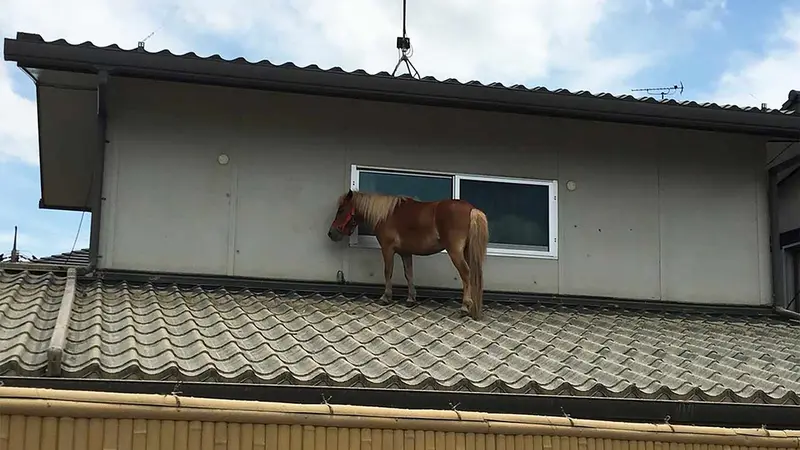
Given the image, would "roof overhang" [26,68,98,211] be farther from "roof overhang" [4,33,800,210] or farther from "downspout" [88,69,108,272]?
"downspout" [88,69,108,272]

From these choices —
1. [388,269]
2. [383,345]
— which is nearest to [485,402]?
[383,345]

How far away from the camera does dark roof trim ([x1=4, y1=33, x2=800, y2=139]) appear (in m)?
6.80

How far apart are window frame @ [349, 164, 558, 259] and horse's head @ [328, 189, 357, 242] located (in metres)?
0.29

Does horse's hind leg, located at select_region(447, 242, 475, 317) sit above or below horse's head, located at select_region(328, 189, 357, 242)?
below

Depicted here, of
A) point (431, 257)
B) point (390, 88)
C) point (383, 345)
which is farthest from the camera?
point (431, 257)

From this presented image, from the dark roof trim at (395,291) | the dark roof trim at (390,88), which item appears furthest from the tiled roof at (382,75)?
the dark roof trim at (395,291)

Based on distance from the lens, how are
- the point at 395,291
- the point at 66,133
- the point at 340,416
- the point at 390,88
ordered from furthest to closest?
the point at 66,133 < the point at 395,291 < the point at 390,88 < the point at 340,416

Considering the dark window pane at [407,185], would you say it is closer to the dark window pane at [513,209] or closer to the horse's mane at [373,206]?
the dark window pane at [513,209]

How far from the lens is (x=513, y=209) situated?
322 inches

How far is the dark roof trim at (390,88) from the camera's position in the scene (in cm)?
680

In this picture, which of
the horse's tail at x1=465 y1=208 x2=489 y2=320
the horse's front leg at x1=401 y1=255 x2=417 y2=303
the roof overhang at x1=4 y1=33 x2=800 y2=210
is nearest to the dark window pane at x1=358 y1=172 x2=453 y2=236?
the horse's front leg at x1=401 y1=255 x2=417 y2=303

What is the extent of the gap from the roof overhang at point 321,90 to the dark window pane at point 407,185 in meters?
0.77

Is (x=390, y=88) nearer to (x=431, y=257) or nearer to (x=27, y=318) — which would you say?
(x=431, y=257)

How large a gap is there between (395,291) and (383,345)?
2012 millimetres
